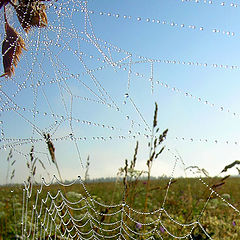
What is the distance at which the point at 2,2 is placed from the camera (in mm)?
1705

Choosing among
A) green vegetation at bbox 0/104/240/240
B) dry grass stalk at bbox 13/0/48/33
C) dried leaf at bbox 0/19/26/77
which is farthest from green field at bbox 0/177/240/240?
dry grass stalk at bbox 13/0/48/33

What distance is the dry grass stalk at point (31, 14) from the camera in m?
1.82

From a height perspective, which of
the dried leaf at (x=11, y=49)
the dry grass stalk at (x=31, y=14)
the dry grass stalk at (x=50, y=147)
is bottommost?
the dry grass stalk at (x=50, y=147)

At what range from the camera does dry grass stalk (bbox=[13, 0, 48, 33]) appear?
5.98 ft

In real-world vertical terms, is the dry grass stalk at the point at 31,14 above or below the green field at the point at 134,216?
above

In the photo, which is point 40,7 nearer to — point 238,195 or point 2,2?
point 2,2

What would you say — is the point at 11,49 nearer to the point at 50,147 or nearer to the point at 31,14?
the point at 31,14

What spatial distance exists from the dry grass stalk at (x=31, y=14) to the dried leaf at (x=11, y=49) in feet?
0.30

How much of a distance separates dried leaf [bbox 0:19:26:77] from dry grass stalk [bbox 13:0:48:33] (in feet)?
0.30

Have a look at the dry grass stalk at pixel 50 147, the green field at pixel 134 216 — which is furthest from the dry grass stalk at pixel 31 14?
the green field at pixel 134 216

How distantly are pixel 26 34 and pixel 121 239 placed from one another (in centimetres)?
132

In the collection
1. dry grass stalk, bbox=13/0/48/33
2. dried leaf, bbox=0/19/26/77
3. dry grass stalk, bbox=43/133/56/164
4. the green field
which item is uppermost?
dry grass stalk, bbox=13/0/48/33

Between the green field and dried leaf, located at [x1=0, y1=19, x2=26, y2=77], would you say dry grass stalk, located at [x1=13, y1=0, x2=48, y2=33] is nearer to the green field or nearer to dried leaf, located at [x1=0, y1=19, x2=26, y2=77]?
dried leaf, located at [x1=0, y1=19, x2=26, y2=77]

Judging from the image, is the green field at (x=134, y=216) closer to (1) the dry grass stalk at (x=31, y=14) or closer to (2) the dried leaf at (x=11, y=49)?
(2) the dried leaf at (x=11, y=49)
